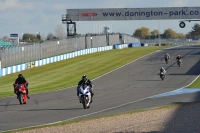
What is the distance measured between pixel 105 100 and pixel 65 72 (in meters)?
24.9

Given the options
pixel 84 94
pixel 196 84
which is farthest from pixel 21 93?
pixel 196 84

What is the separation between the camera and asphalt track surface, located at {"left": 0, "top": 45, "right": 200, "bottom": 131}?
823 inches

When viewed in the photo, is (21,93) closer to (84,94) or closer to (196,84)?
(84,94)

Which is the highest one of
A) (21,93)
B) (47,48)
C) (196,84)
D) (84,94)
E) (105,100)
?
(47,48)

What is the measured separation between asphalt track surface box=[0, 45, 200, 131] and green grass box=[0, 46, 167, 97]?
7.87 feet

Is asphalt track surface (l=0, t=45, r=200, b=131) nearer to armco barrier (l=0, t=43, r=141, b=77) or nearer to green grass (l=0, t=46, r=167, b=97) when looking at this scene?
green grass (l=0, t=46, r=167, b=97)

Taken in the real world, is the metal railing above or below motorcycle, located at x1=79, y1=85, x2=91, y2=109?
above

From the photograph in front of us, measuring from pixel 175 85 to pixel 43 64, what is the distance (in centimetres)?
2519

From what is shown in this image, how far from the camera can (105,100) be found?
2733 cm

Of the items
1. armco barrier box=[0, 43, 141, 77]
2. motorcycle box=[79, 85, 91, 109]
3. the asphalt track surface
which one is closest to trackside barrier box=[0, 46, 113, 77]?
armco barrier box=[0, 43, 141, 77]

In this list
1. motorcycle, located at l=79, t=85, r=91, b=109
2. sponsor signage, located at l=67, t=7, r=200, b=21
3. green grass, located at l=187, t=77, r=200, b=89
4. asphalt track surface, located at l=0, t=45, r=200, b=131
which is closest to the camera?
asphalt track surface, located at l=0, t=45, r=200, b=131

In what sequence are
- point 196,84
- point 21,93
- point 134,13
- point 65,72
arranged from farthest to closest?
point 134,13 < point 65,72 < point 196,84 < point 21,93

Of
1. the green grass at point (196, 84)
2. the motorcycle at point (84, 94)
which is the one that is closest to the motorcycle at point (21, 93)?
the motorcycle at point (84, 94)

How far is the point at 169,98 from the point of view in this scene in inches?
1089
